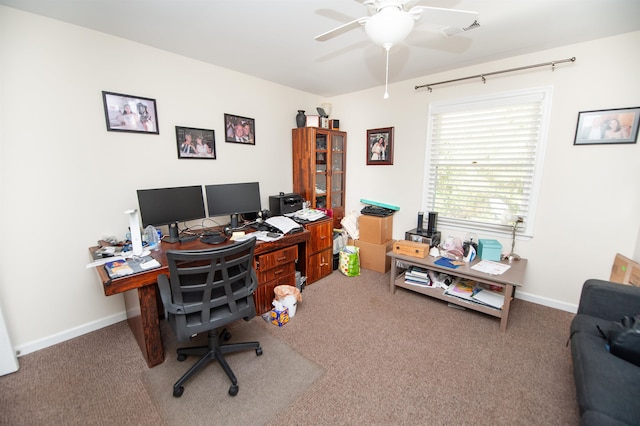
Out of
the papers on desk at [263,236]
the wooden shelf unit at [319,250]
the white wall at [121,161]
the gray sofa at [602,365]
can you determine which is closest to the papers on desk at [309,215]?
the wooden shelf unit at [319,250]

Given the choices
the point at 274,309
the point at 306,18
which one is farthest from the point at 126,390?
the point at 306,18

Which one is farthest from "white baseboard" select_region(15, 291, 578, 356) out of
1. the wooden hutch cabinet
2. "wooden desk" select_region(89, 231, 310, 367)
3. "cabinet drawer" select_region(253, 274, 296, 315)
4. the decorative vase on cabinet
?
the decorative vase on cabinet

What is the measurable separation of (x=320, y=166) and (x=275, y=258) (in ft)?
5.51

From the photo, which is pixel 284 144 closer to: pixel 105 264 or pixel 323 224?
pixel 323 224

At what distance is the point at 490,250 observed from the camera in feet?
8.49

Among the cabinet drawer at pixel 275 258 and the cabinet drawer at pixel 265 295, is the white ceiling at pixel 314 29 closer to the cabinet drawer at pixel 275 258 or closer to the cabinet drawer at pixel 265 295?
the cabinet drawer at pixel 275 258

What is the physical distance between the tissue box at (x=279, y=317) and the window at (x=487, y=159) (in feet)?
7.10

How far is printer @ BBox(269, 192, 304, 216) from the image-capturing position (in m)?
3.14

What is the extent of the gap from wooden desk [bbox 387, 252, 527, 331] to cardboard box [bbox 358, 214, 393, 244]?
571 millimetres

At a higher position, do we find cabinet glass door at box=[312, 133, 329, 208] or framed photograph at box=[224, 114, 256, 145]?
framed photograph at box=[224, 114, 256, 145]

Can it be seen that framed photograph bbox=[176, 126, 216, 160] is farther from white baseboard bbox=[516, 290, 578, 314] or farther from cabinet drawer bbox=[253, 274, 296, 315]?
white baseboard bbox=[516, 290, 578, 314]

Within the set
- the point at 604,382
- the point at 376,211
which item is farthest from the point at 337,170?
the point at 604,382

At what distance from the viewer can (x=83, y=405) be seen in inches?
59.9

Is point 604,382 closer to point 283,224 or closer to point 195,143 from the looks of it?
point 283,224
